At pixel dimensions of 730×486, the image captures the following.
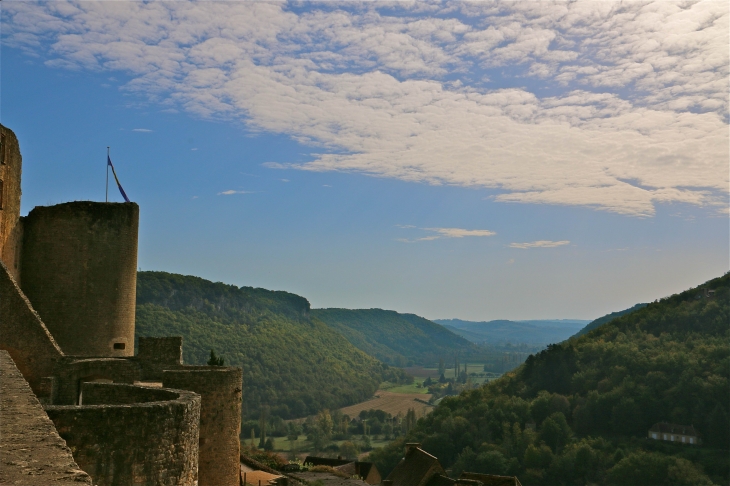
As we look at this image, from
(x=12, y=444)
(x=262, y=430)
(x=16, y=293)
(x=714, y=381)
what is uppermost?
(x=16, y=293)

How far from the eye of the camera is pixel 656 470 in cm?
5803

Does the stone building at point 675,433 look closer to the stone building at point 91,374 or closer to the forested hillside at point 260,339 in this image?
the forested hillside at point 260,339

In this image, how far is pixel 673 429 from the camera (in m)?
67.9

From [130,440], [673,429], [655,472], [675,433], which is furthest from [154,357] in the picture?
[673,429]

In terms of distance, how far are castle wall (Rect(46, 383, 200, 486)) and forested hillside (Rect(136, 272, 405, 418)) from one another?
237 ft

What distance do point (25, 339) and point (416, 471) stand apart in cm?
2787

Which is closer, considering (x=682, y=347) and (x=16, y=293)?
(x=16, y=293)

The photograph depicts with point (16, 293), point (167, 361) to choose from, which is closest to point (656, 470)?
point (167, 361)

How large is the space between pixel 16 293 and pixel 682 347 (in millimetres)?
83071

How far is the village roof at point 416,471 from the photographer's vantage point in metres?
36.6

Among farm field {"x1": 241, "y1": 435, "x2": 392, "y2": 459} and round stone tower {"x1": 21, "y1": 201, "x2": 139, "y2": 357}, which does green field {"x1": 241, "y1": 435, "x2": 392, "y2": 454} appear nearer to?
farm field {"x1": 241, "y1": 435, "x2": 392, "y2": 459}

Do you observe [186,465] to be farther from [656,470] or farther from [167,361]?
[656,470]

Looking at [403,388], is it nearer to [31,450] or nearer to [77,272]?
[77,272]

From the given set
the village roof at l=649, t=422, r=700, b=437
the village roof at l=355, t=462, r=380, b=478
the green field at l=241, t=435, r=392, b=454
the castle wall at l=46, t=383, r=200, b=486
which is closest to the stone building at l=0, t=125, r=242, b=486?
the castle wall at l=46, t=383, r=200, b=486
